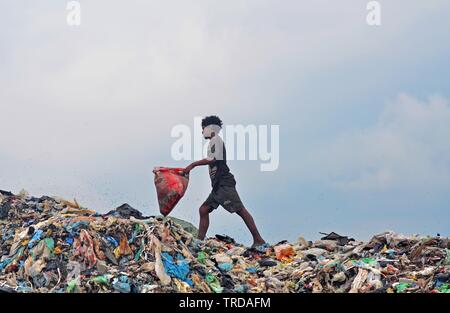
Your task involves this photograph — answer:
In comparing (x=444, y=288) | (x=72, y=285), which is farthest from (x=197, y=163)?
(x=444, y=288)

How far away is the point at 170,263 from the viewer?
408 inches

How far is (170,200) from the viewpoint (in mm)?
12109

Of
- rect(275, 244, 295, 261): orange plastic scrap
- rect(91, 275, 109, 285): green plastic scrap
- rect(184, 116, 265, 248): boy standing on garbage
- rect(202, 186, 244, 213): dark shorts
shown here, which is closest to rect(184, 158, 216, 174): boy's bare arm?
rect(184, 116, 265, 248): boy standing on garbage

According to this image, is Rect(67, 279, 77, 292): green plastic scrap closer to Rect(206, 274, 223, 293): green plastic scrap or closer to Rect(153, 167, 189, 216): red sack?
Rect(206, 274, 223, 293): green plastic scrap

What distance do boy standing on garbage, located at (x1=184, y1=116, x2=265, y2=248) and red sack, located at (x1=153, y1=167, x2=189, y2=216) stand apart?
67cm

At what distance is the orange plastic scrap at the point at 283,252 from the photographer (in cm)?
1247

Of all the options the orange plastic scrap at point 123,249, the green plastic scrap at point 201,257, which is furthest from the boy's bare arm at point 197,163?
the orange plastic scrap at point 123,249

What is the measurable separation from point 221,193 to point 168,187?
1025 millimetres

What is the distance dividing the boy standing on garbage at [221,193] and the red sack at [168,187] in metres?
0.67

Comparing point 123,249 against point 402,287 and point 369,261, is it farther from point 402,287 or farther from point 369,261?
point 402,287

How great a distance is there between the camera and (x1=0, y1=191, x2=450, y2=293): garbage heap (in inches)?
397

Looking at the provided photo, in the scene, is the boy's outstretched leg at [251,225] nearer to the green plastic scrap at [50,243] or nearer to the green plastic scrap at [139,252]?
the green plastic scrap at [139,252]

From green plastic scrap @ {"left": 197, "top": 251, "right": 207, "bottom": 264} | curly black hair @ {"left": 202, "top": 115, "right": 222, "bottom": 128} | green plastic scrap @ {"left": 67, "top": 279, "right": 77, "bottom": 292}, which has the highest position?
curly black hair @ {"left": 202, "top": 115, "right": 222, "bottom": 128}
